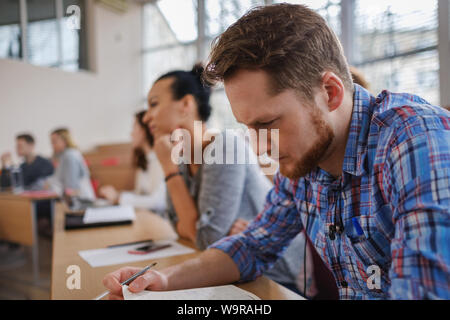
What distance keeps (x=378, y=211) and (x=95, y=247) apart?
826 millimetres

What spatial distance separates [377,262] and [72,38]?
6.07 meters

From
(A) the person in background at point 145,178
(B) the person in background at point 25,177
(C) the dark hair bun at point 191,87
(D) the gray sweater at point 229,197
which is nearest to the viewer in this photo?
(D) the gray sweater at point 229,197

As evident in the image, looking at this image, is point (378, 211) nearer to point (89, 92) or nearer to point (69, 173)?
point (69, 173)

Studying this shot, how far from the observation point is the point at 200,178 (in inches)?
50.6

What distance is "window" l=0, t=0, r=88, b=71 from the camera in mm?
4734

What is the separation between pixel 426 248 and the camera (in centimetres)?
41

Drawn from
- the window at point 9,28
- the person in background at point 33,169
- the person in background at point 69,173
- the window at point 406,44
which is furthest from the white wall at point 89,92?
the window at point 406,44

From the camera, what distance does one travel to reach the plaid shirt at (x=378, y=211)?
42 cm

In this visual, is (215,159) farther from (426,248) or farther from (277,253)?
(426,248)

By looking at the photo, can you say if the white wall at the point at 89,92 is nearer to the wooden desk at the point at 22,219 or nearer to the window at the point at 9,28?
the window at the point at 9,28

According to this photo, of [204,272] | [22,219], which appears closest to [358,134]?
[204,272]

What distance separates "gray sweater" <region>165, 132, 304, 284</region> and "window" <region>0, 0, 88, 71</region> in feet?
13.6

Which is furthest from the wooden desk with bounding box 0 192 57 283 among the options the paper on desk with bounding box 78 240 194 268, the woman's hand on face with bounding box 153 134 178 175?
the paper on desk with bounding box 78 240 194 268

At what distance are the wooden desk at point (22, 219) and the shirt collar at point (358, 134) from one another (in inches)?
98.5
